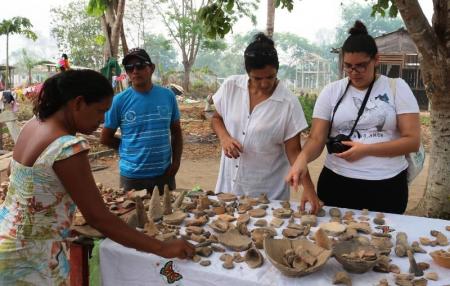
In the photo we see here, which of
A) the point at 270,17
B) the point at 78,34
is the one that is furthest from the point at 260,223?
the point at 78,34

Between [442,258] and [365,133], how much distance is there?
75 centimetres

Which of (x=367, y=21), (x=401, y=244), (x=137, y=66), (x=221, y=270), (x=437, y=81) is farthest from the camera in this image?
(x=367, y=21)

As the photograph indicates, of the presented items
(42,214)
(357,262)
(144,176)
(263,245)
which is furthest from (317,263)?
(144,176)

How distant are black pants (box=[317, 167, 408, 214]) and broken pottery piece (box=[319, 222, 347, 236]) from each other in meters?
0.37

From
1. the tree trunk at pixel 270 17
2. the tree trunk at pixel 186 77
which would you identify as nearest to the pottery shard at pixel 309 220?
the tree trunk at pixel 270 17

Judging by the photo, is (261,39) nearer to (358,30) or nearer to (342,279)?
(358,30)

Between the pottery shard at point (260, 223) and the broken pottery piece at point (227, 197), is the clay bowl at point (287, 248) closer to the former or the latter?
the pottery shard at point (260, 223)

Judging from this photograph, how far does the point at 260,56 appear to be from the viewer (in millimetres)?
2160

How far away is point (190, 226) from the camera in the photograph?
1.87 meters

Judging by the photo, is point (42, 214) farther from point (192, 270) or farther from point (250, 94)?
point (250, 94)

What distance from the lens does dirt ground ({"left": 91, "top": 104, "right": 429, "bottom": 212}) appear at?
6.38 m

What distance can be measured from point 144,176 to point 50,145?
4.75 ft

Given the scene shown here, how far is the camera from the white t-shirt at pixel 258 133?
7.70 ft

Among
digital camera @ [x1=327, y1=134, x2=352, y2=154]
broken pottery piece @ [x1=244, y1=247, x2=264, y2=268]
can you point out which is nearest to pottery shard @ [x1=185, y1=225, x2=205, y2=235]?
broken pottery piece @ [x1=244, y1=247, x2=264, y2=268]
